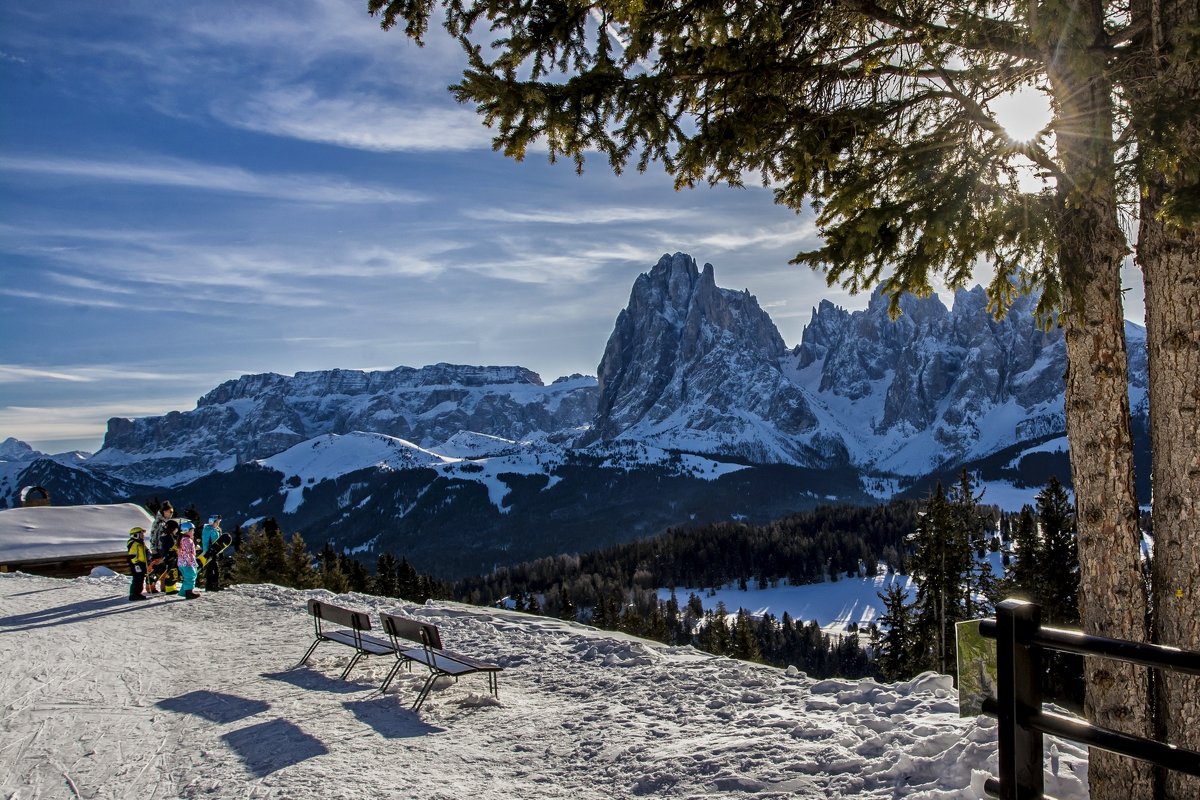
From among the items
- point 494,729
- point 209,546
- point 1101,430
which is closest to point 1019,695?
point 1101,430

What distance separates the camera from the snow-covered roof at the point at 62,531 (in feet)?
102

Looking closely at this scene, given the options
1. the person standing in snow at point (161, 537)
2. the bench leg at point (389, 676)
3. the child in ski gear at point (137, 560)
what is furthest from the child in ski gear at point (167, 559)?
the bench leg at point (389, 676)

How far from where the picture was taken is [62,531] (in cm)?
3319

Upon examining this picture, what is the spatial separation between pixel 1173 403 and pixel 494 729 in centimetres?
736

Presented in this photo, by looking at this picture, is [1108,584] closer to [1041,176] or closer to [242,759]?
[1041,176]

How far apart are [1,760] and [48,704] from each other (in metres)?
2.39

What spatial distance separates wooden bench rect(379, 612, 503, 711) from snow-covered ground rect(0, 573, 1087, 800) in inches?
9.5

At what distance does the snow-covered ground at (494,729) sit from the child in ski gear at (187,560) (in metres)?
5.75

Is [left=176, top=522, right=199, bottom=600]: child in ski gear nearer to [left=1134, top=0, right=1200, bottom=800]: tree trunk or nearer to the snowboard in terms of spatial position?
the snowboard

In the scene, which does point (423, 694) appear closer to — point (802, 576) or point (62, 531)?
point (62, 531)

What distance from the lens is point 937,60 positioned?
5582 millimetres

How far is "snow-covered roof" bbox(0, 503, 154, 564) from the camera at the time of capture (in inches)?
1228

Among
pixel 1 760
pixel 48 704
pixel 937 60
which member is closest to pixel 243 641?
pixel 48 704

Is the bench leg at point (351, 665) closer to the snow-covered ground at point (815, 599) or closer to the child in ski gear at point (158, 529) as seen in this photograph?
the child in ski gear at point (158, 529)
